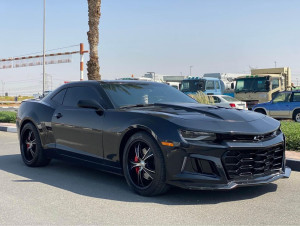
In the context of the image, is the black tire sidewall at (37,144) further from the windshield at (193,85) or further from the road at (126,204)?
the windshield at (193,85)

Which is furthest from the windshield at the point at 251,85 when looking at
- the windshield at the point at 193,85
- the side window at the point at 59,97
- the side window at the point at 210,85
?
the side window at the point at 59,97

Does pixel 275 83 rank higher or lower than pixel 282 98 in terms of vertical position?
higher

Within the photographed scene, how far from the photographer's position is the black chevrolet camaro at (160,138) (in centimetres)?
436

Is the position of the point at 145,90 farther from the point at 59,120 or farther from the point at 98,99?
the point at 59,120

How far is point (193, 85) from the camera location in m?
22.5

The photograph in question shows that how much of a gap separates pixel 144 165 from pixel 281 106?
15.0m

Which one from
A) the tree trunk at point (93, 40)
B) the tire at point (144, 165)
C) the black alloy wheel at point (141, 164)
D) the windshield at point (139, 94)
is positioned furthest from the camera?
the tree trunk at point (93, 40)

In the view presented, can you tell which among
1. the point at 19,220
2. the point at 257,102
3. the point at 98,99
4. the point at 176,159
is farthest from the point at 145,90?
the point at 257,102

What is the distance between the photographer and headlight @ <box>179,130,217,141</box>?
436 cm

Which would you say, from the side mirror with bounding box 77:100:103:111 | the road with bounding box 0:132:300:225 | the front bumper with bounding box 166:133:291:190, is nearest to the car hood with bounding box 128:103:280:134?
the front bumper with bounding box 166:133:291:190

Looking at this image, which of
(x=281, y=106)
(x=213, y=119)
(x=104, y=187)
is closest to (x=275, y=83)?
(x=281, y=106)

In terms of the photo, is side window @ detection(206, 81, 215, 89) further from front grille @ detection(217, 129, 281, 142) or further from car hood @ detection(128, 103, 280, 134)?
front grille @ detection(217, 129, 281, 142)

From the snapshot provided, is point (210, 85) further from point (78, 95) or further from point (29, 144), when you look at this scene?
point (78, 95)

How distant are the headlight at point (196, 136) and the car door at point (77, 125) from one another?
1373 millimetres
